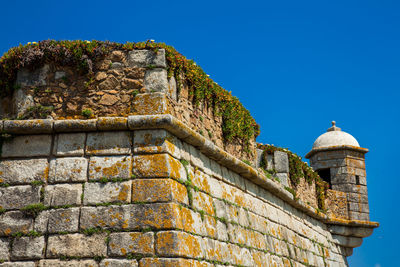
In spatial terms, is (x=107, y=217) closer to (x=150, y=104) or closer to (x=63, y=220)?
(x=63, y=220)

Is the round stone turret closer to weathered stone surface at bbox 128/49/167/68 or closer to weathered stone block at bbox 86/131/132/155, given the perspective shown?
weathered stone surface at bbox 128/49/167/68

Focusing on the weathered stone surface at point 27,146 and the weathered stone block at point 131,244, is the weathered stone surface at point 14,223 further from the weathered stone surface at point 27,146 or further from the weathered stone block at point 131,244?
the weathered stone block at point 131,244

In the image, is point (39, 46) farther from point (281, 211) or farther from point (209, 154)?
point (281, 211)

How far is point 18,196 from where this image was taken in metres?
5.20

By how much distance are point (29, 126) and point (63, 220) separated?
3.74 feet

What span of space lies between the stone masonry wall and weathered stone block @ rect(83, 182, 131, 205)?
1 cm

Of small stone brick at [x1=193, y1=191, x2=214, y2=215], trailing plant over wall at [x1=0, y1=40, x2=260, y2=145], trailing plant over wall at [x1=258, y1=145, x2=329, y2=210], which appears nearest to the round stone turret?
trailing plant over wall at [x1=258, y1=145, x2=329, y2=210]

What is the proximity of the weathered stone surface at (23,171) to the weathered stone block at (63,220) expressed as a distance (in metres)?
0.44

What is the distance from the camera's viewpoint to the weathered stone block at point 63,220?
4.99 m

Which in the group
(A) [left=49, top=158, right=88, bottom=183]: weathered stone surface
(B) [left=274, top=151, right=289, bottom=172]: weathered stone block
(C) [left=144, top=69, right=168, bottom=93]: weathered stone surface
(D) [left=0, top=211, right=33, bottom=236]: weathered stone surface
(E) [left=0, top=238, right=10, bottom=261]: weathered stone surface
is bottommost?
(E) [left=0, top=238, right=10, bottom=261]: weathered stone surface

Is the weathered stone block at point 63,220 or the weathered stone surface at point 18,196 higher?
the weathered stone surface at point 18,196

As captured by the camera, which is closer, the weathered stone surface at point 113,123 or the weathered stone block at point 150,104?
the weathered stone surface at point 113,123

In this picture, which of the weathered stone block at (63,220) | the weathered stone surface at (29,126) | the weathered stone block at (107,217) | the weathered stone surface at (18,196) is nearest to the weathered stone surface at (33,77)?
the weathered stone surface at (29,126)

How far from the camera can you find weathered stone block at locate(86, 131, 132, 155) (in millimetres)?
5266
